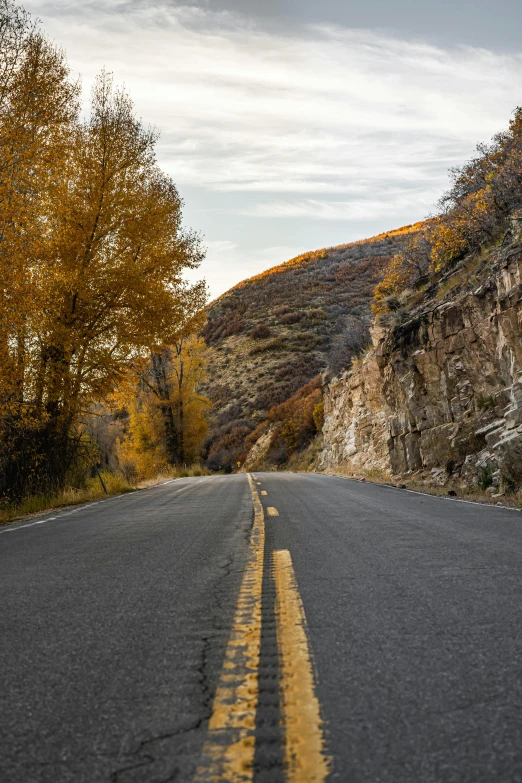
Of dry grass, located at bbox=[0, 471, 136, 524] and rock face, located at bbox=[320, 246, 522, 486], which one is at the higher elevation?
rock face, located at bbox=[320, 246, 522, 486]

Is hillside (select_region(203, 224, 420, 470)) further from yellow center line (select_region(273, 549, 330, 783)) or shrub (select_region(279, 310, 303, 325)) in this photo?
yellow center line (select_region(273, 549, 330, 783))

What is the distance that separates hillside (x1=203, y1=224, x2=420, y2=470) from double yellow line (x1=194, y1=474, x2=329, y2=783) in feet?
102

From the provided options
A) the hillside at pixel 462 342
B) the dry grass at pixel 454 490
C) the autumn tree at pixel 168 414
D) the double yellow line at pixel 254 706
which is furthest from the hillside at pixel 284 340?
the double yellow line at pixel 254 706

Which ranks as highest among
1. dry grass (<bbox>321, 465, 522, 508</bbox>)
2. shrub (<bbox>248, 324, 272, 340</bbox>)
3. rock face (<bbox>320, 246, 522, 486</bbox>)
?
shrub (<bbox>248, 324, 272, 340</bbox>)

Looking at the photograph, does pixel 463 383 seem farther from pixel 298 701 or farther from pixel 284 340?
pixel 284 340

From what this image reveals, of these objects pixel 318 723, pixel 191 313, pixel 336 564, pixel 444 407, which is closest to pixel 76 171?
pixel 191 313

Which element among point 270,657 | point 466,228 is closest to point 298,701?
point 270,657

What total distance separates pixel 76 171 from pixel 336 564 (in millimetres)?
13612

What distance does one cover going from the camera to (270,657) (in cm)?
293

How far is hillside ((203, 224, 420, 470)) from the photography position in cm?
4388

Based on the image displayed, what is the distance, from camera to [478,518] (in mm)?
8242

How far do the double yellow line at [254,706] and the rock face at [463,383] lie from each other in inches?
357

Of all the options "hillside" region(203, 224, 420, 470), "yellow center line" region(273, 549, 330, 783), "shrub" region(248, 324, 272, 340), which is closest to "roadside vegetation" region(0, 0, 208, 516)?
"yellow center line" region(273, 549, 330, 783)

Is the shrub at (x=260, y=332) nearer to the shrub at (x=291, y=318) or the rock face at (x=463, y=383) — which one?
the shrub at (x=291, y=318)
